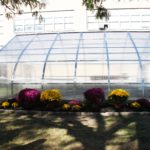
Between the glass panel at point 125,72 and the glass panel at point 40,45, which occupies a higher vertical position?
the glass panel at point 40,45

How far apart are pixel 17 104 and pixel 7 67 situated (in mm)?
4633

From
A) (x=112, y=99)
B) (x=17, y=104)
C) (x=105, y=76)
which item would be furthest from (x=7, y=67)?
(x=112, y=99)

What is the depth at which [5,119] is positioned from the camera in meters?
17.9

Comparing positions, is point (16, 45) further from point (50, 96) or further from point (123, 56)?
point (50, 96)

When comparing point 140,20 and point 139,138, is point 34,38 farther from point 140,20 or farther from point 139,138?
point 139,138

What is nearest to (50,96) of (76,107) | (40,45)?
(76,107)

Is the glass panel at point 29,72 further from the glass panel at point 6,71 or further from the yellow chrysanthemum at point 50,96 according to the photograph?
the yellow chrysanthemum at point 50,96

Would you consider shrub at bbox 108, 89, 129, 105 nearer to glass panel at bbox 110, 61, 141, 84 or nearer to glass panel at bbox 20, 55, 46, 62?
glass panel at bbox 110, 61, 141, 84

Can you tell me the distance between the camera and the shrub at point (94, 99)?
63.1 ft

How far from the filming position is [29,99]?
19.6 m

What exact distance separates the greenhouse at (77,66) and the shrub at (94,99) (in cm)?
202

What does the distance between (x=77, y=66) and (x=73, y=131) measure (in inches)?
314

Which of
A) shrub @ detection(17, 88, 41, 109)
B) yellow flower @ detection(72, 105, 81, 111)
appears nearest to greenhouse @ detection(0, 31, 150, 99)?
shrub @ detection(17, 88, 41, 109)

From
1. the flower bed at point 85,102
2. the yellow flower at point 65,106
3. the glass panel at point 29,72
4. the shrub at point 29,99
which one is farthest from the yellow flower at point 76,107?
the glass panel at point 29,72
